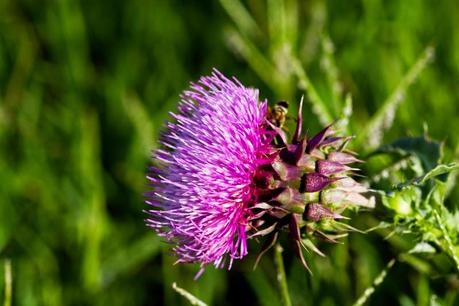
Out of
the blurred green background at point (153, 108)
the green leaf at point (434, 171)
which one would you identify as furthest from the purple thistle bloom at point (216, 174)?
the blurred green background at point (153, 108)

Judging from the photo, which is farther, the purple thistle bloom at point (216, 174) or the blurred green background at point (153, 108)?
the blurred green background at point (153, 108)

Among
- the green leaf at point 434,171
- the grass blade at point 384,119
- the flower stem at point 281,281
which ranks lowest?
the flower stem at point 281,281

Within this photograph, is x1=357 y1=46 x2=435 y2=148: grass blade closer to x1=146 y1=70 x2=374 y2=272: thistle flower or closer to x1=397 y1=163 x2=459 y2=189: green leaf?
x1=146 y1=70 x2=374 y2=272: thistle flower

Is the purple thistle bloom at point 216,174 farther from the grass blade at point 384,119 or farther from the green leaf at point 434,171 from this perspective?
the grass blade at point 384,119

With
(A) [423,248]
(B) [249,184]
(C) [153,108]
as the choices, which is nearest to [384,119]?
(A) [423,248]

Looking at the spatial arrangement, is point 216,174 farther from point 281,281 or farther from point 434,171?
point 434,171

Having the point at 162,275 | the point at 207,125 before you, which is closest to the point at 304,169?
the point at 207,125
